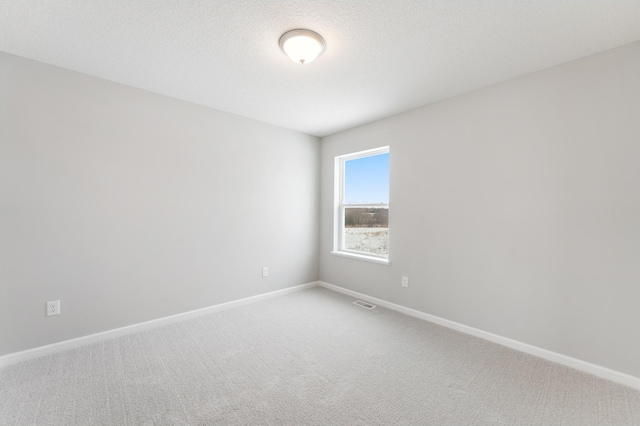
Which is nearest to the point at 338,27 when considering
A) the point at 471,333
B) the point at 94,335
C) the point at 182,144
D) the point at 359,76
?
the point at 359,76

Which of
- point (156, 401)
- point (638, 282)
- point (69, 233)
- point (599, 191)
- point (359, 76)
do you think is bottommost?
point (156, 401)

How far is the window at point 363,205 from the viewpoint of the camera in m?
3.73

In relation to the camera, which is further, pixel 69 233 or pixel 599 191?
pixel 69 233

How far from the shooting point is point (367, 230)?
13.1 ft

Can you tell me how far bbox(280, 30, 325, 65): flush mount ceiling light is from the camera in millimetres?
1883

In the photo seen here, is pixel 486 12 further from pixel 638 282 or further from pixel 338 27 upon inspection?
pixel 638 282

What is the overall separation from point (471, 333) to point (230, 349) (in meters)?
2.35

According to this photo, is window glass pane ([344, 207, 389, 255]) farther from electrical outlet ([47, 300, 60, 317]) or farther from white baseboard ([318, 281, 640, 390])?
electrical outlet ([47, 300, 60, 317])

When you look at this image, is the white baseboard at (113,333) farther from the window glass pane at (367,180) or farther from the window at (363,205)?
the window glass pane at (367,180)

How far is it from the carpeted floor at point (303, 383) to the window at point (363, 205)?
136cm

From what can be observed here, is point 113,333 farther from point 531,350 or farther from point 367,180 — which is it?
point 531,350

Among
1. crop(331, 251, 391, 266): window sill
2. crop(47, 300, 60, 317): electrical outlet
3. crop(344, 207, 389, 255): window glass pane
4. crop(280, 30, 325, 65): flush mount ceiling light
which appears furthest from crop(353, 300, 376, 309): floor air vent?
crop(47, 300, 60, 317): electrical outlet

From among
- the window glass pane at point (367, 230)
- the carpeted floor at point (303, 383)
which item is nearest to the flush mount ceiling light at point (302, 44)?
the window glass pane at point (367, 230)

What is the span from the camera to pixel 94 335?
252 cm
